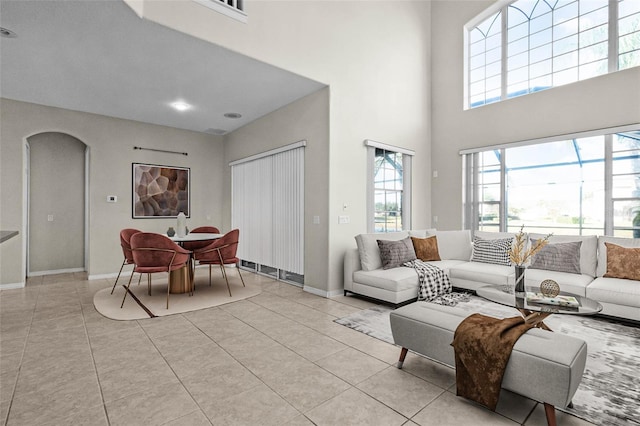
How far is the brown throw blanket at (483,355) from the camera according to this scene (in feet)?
5.98

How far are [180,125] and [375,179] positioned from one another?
394cm

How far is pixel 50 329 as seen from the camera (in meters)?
3.19

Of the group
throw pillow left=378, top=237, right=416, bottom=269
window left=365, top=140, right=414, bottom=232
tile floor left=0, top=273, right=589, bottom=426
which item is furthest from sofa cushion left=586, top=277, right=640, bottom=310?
window left=365, top=140, right=414, bottom=232

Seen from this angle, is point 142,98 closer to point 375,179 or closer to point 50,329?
point 50,329

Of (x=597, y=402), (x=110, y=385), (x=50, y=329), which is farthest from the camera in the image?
(x=50, y=329)

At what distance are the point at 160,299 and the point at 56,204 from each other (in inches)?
131

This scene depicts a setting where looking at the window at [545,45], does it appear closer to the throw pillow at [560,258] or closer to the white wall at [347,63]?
the white wall at [347,63]

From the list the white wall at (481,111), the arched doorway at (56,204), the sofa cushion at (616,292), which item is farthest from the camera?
the arched doorway at (56,204)

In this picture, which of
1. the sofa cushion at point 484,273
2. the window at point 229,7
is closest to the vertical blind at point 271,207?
the window at point 229,7

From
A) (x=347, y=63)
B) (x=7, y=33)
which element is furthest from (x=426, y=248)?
(x=7, y=33)

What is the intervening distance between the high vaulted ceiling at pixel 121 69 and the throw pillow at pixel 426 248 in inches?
106

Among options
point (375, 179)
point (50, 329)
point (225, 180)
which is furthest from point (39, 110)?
point (375, 179)

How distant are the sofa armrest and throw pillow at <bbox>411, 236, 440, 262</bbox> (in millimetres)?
971

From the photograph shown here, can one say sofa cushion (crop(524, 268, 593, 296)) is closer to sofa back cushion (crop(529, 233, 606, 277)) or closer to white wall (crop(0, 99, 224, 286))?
sofa back cushion (crop(529, 233, 606, 277))
